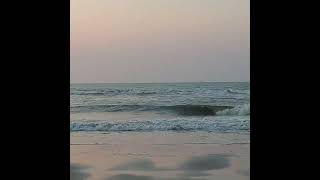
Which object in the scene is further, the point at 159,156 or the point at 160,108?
the point at 160,108

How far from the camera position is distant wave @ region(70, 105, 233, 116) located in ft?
32.1

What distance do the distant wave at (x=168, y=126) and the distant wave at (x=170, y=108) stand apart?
52.6 inches

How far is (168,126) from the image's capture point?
309 inches

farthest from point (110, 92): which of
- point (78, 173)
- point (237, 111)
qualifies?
point (78, 173)

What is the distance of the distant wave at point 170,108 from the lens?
9.79 metres

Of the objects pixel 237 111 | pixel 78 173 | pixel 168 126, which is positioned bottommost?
pixel 78 173

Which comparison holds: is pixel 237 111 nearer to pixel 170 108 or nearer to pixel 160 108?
pixel 170 108

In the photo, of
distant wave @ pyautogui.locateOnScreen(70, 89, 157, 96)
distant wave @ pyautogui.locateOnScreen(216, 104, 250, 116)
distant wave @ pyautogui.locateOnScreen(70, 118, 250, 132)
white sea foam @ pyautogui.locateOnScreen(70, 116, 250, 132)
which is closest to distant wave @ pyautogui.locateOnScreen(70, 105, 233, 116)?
distant wave @ pyautogui.locateOnScreen(216, 104, 250, 116)

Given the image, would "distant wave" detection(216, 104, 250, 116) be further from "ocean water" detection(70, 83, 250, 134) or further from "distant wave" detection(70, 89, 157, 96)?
"distant wave" detection(70, 89, 157, 96)

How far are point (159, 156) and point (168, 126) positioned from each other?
118 inches
